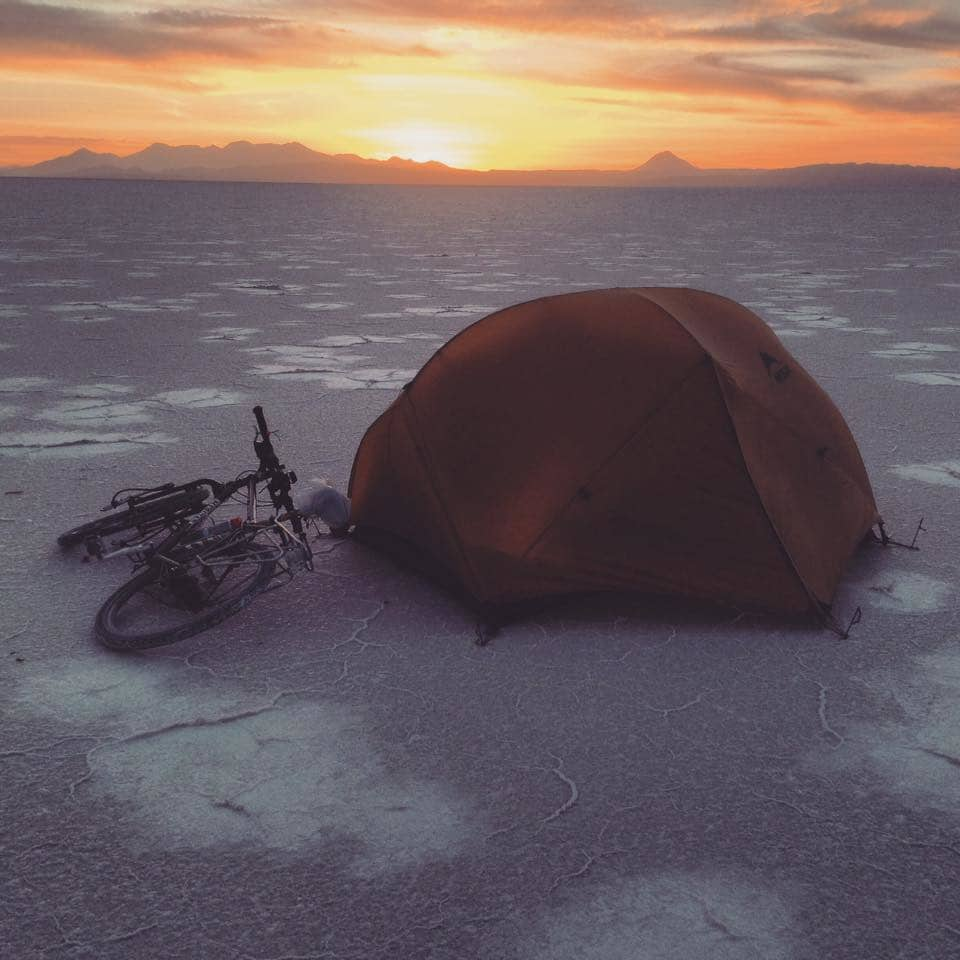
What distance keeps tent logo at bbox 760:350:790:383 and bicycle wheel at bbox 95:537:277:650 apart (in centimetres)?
204

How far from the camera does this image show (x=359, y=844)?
7.59 ft

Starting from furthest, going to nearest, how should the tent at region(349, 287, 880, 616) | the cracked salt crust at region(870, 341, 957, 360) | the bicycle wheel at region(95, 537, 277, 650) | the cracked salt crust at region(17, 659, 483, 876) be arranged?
the cracked salt crust at region(870, 341, 957, 360) < the tent at region(349, 287, 880, 616) < the bicycle wheel at region(95, 537, 277, 650) < the cracked salt crust at region(17, 659, 483, 876)

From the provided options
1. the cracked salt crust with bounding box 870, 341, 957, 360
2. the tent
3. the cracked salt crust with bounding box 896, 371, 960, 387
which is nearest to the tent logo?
the tent

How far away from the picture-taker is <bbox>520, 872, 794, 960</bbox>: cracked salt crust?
2.00 m

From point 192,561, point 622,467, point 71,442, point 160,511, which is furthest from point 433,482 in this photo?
point 71,442

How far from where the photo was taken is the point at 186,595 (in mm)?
3418

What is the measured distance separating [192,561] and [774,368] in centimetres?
235

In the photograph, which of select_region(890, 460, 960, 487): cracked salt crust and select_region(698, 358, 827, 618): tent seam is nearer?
select_region(698, 358, 827, 618): tent seam

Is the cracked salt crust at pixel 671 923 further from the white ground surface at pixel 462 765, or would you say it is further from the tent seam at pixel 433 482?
the tent seam at pixel 433 482

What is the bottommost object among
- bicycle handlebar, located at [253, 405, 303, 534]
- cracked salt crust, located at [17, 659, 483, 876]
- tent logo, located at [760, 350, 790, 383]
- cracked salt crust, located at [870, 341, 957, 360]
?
cracked salt crust, located at [17, 659, 483, 876]

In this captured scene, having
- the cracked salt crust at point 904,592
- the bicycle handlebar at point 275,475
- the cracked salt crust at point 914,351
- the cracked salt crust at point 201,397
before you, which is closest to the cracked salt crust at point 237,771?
the bicycle handlebar at point 275,475

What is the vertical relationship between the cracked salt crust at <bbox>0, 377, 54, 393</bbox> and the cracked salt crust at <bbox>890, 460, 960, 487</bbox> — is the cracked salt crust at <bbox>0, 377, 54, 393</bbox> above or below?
below

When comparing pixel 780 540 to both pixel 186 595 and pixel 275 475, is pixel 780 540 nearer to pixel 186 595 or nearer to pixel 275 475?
pixel 275 475

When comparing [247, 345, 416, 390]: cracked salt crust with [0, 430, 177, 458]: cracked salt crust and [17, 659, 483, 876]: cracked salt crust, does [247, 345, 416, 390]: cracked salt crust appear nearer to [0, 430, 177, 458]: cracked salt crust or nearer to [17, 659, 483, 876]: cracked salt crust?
[0, 430, 177, 458]: cracked salt crust
